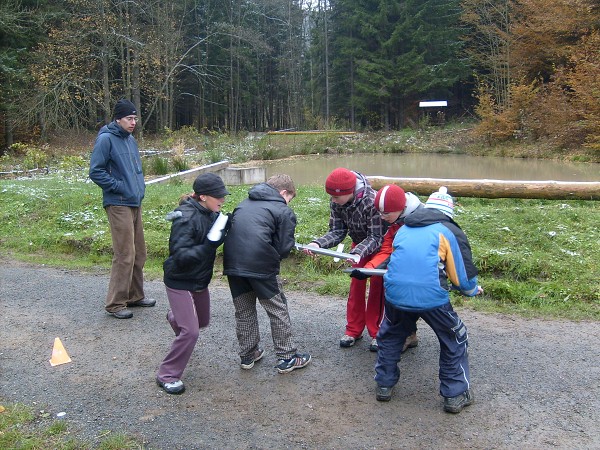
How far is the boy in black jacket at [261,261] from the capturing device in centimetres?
427

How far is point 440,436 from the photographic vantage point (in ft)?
11.6

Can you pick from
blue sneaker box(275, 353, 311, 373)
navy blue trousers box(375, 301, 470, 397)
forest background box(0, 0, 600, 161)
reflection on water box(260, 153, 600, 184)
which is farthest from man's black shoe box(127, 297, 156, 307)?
forest background box(0, 0, 600, 161)

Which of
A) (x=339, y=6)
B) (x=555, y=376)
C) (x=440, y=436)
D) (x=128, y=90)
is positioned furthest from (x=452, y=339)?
(x=339, y=6)

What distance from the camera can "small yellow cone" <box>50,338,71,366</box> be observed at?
479 cm

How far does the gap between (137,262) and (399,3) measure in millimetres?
41520

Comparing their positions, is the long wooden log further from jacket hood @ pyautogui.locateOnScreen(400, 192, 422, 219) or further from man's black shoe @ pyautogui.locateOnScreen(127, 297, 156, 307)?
jacket hood @ pyautogui.locateOnScreen(400, 192, 422, 219)

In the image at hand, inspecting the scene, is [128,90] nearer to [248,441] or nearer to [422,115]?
[422,115]

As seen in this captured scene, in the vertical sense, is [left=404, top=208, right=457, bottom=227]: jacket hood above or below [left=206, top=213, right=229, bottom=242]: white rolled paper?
above

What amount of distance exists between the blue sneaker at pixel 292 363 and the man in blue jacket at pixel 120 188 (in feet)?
6.67

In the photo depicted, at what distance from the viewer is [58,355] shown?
486cm

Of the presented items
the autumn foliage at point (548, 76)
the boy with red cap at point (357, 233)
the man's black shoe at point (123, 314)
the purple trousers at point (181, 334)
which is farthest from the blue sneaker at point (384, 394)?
the autumn foliage at point (548, 76)

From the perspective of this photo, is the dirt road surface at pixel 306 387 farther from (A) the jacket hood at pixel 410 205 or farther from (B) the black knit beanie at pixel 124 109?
(B) the black knit beanie at pixel 124 109

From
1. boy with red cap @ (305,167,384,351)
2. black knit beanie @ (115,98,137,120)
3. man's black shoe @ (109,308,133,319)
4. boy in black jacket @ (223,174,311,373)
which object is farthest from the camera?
man's black shoe @ (109,308,133,319)

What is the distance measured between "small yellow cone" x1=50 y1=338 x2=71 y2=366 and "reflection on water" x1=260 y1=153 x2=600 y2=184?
43.1ft
